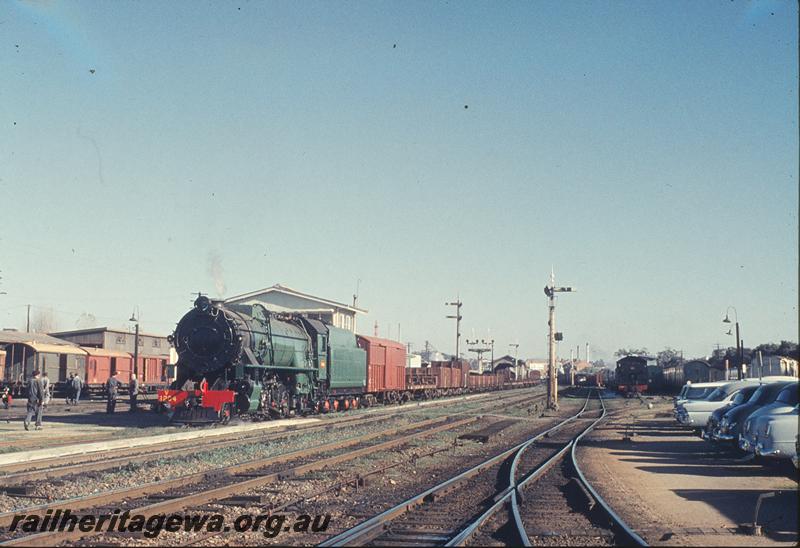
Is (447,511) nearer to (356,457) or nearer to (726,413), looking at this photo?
(356,457)

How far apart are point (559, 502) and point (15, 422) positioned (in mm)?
20491

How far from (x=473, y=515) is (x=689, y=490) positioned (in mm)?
4766

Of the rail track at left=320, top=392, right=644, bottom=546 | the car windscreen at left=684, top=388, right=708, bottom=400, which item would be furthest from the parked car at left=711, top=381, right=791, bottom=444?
the car windscreen at left=684, top=388, right=708, bottom=400

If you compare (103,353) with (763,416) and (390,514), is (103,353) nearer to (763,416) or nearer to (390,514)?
(390,514)

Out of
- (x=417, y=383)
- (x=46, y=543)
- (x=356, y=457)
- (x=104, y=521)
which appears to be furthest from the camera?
(x=417, y=383)

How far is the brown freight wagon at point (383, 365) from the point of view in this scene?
38000 mm

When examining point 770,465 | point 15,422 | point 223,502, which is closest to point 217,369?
point 15,422

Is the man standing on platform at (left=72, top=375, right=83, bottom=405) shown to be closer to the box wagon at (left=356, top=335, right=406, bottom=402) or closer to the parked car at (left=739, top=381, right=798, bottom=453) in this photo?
the box wagon at (left=356, top=335, right=406, bottom=402)

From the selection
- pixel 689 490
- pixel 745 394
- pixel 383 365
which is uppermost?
pixel 383 365

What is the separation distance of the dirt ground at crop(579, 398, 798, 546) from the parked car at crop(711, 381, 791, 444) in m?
0.61

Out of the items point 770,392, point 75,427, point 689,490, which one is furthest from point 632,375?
point 689,490

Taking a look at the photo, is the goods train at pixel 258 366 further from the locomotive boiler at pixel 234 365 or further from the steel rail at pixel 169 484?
the steel rail at pixel 169 484

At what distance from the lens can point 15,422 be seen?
83.0ft

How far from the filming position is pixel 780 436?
1277cm
